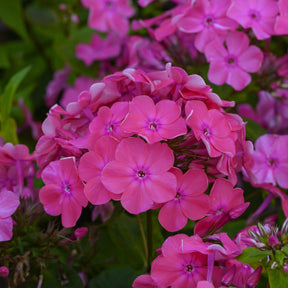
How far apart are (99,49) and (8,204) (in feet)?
2.40

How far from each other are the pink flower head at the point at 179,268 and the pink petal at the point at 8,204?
22 centimetres

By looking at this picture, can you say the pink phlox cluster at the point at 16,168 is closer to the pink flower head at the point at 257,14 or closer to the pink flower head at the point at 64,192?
the pink flower head at the point at 64,192

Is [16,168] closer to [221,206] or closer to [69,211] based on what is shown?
[69,211]

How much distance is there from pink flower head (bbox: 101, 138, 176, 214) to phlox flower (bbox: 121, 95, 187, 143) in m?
0.02

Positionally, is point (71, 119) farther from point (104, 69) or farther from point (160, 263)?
point (104, 69)

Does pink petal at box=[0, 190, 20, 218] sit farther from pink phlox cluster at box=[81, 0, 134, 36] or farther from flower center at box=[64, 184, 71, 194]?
pink phlox cluster at box=[81, 0, 134, 36]

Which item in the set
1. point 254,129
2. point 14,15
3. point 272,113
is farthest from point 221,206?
point 14,15

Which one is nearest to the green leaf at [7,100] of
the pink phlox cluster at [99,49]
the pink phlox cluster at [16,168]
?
the pink phlox cluster at [16,168]

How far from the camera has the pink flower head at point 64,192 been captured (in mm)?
733

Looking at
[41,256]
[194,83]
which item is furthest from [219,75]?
[41,256]

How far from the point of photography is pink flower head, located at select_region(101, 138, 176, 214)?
678 mm

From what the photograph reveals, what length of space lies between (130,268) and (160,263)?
255 mm

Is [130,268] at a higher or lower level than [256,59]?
lower

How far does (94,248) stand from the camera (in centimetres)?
93
